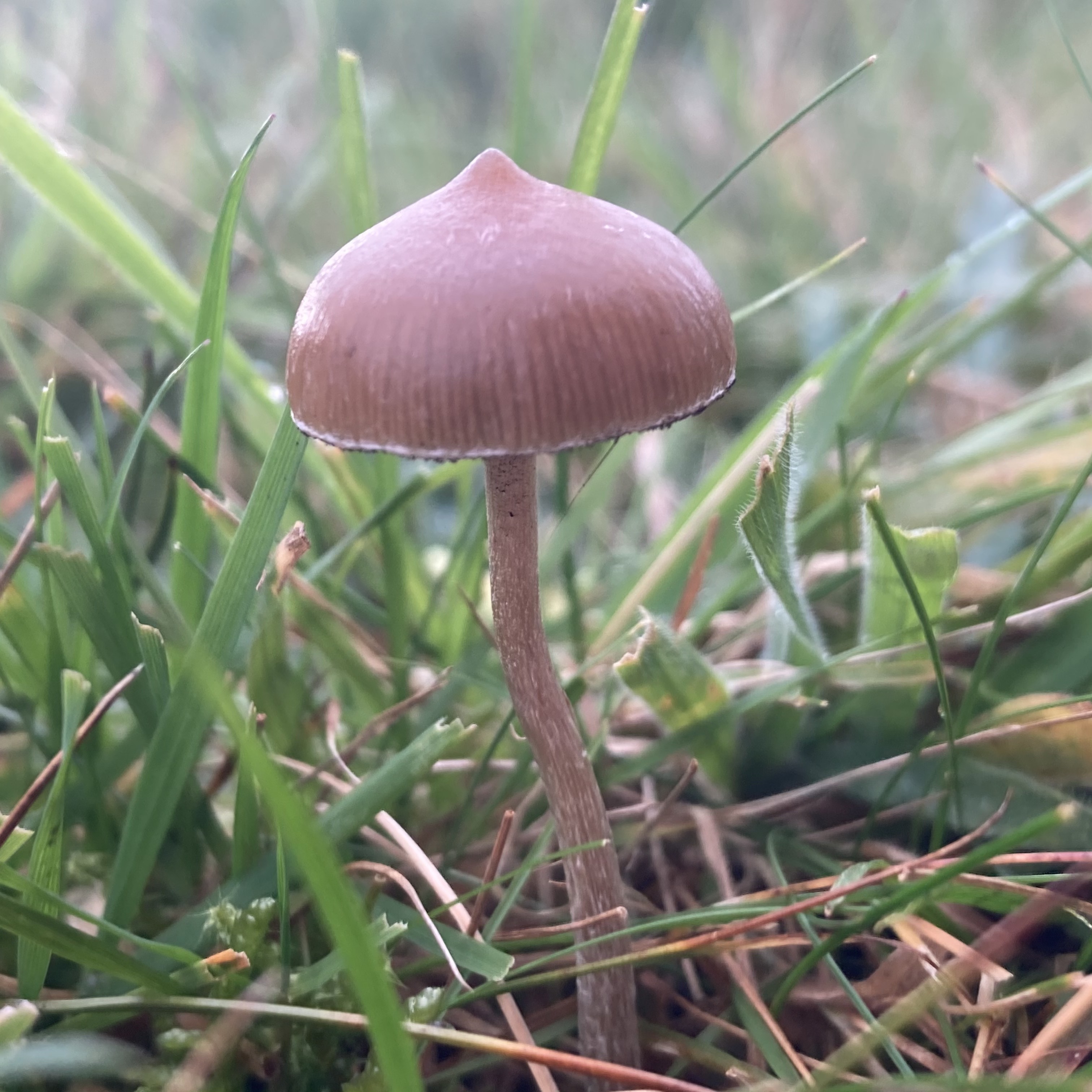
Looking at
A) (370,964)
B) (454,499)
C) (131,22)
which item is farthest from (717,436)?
(131,22)

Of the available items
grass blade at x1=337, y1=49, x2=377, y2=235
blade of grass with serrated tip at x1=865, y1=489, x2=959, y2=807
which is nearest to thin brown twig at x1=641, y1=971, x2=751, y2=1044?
blade of grass with serrated tip at x1=865, y1=489, x2=959, y2=807

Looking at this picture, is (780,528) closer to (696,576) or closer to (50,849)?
(696,576)

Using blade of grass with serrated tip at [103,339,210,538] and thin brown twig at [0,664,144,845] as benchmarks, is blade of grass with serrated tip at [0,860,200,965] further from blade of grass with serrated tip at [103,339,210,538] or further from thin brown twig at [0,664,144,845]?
blade of grass with serrated tip at [103,339,210,538]

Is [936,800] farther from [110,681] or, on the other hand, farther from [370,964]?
[110,681]

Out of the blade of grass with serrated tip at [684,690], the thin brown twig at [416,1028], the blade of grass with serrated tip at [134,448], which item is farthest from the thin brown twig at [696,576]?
the blade of grass with serrated tip at [134,448]

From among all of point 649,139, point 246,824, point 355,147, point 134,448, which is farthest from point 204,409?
point 649,139

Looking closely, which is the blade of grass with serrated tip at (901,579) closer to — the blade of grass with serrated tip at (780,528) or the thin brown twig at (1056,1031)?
the blade of grass with serrated tip at (780,528)
